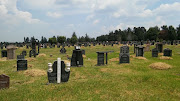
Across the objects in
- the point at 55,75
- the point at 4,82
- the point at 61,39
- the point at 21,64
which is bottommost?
the point at 4,82

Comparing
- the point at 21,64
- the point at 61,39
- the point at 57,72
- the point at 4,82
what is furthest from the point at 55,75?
the point at 61,39

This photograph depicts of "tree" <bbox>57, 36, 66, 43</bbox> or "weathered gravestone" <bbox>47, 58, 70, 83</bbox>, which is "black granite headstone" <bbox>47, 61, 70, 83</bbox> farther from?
"tree" <bbox>57, 36, 66, 43</bbox>

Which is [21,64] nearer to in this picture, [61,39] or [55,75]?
[55,75]

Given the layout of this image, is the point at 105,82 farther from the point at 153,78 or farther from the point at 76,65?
the point at 76,65

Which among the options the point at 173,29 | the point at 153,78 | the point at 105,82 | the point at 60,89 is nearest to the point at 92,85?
the point at 105,82

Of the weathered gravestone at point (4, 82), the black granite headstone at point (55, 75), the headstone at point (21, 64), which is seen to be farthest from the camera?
the headstone at point (21, 64)

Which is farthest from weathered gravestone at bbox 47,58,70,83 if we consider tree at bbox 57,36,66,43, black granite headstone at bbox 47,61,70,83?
tree at bbox 57,36,66,43

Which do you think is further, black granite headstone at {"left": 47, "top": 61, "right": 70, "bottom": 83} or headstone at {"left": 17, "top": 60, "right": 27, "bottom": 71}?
headstone at {"left": 17, "top": 60, "right": 27, "bottom": 71}

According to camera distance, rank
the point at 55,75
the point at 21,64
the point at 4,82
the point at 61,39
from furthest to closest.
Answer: the point at 61,39, the point at 21,64, the point at 55,75, the point at 4,82

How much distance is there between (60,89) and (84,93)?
1343 mm

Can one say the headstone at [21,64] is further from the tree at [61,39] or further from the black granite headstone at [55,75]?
the tree at [61,39]

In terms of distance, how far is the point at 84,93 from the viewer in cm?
686

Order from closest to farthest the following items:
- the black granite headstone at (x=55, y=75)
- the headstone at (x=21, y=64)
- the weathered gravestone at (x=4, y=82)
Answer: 1. the weathered gravestone at (x=4, y=82)
2. the black granite headstone at (x=55, y=75)
3. the headstone at (x=21, y=64)

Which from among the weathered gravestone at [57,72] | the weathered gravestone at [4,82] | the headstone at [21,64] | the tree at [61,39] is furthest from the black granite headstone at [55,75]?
the tree at [61,39]
